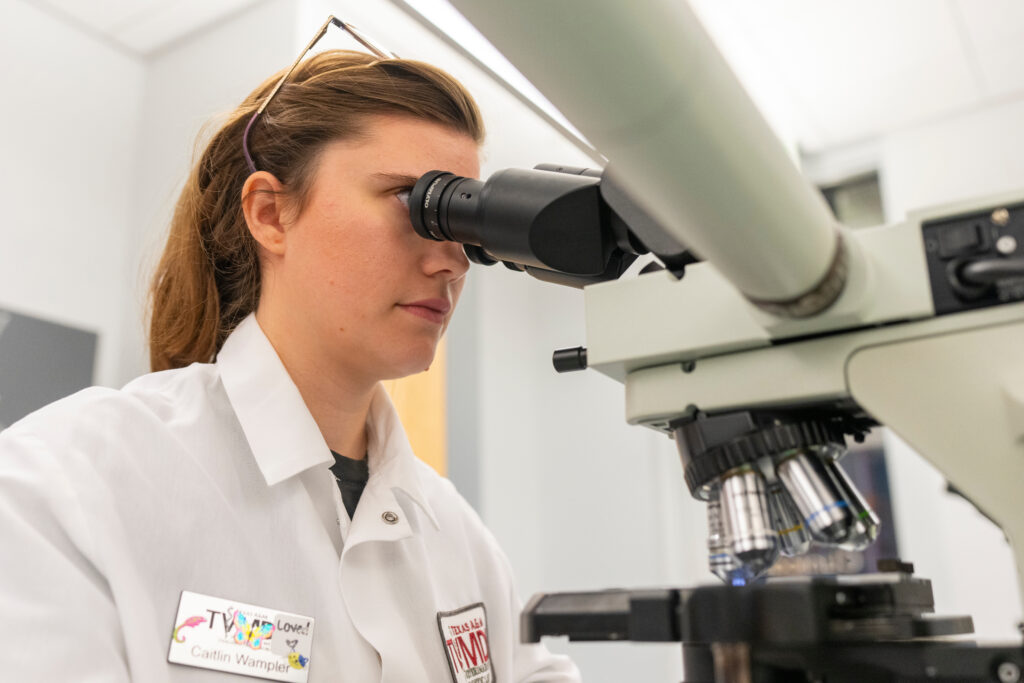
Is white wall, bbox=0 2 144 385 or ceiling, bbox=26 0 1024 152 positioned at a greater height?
ceiling, bbox=26 0 1024 152

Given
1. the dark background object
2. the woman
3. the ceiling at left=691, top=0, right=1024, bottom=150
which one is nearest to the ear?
the woman

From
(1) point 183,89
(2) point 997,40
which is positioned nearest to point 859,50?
(2) point 997,40

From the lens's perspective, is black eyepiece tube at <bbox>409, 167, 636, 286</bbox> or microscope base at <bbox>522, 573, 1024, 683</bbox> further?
black eyepiece tube at <bbox>409, 167, 636, 286</bbox>

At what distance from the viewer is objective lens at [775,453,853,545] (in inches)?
20.2

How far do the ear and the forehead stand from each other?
0.26 ft

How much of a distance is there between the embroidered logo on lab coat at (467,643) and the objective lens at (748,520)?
20.0 inches

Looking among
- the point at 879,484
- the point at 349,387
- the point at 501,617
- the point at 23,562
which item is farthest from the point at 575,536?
the point at 23,562

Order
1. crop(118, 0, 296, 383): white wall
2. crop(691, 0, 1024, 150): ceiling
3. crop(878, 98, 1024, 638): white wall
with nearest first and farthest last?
crop(118, 0, 296, 383): white wall → crop(691, 0, 1024, 150): ceiling → crop(878, 98, 1024, 638): white wall

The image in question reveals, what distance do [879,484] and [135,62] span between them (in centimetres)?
255

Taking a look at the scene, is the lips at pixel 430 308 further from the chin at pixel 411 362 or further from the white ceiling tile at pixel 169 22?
the white ceiling tile at pixel 169 22

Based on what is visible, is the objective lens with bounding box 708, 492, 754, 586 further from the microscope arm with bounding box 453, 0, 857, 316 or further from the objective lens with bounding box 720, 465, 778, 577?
the microscope arm with bounding box 453, 0, 857, 316

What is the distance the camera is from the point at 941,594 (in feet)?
8.00

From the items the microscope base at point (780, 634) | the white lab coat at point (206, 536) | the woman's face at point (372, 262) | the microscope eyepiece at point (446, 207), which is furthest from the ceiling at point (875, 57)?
the microscope base at point (780, 634)

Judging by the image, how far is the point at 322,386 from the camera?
1.01 meters
